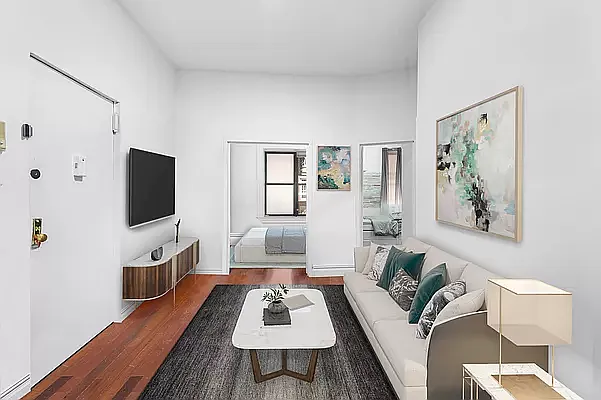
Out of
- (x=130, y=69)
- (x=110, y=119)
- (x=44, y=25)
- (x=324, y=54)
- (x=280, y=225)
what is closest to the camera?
(x=44, y=25)

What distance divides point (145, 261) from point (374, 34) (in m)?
3.58

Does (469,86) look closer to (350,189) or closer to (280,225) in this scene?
(350,189)

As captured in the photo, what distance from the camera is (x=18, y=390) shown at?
2.68m

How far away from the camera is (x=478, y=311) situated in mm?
2463

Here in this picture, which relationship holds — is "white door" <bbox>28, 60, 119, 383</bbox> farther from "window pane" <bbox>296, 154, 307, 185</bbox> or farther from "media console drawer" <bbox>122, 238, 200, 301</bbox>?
"window pane" <bbox>296, 154, 307, 185</bbox>

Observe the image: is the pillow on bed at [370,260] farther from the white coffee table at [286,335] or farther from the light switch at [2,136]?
the light switch at [2,136]

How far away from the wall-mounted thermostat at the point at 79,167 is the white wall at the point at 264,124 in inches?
115

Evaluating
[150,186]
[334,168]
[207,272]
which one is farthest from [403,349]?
[207,272]

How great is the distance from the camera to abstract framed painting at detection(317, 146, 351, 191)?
6.59 m

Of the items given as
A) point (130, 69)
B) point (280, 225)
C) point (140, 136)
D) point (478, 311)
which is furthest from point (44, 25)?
point (280, 225)

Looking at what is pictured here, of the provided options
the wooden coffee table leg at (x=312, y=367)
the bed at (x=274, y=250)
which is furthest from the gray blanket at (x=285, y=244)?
the wooden coffee table leg at (x=312, y=367)

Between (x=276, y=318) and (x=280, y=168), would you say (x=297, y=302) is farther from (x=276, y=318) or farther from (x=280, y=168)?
(x=280, y=168)

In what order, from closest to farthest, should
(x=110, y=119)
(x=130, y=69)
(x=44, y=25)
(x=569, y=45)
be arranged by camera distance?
(x=569, y=45), (x=44, y=25), (x=110, y=119), (x=130, y=69)

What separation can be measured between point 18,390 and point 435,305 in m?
2.67
